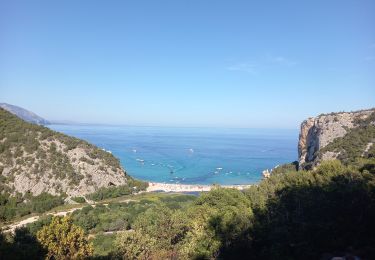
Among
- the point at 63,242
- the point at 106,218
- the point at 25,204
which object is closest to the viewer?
the point at 63,242

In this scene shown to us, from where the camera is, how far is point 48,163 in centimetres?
5491

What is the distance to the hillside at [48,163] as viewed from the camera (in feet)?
167

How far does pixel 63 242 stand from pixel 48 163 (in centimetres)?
3895

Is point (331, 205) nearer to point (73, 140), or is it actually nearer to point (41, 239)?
point (41, 239)

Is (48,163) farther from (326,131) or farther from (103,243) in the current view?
(326,131)

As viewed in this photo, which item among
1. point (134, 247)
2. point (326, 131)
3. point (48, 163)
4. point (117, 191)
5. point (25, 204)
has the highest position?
point (326, 131)

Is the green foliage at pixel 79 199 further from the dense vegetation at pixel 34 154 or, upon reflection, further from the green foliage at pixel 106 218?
the green foliage at pixel 106 218

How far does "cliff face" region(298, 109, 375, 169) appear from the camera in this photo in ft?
195

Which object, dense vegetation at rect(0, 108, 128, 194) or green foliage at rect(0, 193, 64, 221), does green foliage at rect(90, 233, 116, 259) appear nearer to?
green foliage at rect(0, 193, 64, 221)

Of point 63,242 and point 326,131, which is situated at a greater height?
point 326,131

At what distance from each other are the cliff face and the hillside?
1372 inches

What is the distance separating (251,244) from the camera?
23609mm

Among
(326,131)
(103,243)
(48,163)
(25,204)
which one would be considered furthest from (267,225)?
(326,131)

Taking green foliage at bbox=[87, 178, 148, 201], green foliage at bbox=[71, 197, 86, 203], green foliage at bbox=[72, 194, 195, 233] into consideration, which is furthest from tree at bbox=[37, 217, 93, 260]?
green foliage at bbox=[87, 178, 148, 201]
